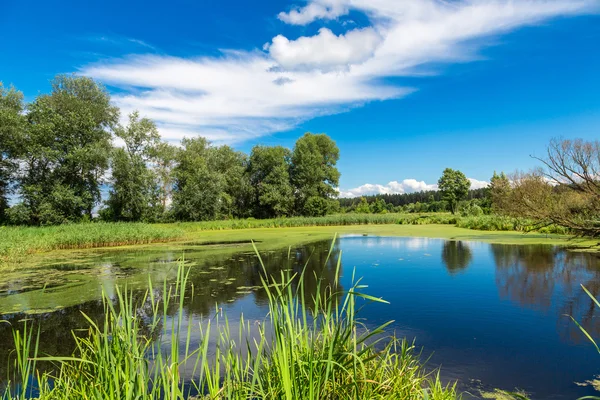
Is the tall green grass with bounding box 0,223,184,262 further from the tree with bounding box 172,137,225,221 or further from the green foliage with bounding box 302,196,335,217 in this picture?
the green foliage with bounding box 302,196,335,217

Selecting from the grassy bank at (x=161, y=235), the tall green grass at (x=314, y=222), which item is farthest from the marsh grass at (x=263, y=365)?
the tall green grass at (x=314, y=222)

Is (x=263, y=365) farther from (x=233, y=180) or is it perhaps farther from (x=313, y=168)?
(x=233, y=180)

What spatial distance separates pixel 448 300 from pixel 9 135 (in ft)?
87.2

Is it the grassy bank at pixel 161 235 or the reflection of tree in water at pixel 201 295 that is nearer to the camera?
the reflection of tree in water at pixel 201 295

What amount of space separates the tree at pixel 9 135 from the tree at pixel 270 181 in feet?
64.7

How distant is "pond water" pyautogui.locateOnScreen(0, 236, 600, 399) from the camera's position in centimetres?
369

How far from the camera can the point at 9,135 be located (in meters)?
21.6

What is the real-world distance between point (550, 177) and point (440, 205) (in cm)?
4443

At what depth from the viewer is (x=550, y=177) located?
13336 mm

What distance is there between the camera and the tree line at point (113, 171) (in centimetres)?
2269

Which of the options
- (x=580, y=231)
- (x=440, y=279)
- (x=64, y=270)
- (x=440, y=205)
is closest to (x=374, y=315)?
(x=440, y=279)

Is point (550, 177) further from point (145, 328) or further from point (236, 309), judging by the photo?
point (145, 328)

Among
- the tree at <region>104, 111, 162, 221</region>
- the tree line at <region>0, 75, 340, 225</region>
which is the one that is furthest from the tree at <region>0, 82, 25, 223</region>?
the tree at <region>104, 111, 162, 221</region>

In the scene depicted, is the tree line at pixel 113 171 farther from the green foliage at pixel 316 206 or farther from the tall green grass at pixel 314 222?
the tall green grass at pixel 314 222
